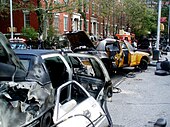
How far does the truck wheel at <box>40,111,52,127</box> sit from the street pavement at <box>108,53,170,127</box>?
3.67m

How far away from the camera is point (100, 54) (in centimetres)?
1292

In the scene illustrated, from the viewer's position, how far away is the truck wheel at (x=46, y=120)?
2937mm

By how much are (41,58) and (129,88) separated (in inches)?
269

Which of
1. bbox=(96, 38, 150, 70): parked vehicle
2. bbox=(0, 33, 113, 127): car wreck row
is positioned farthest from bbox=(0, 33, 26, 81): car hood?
bbox=(96, 38, 150, 70): parked vehicle

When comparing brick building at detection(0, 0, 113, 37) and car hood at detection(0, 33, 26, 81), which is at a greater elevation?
brick building at detection(0, 0, 113, 37)

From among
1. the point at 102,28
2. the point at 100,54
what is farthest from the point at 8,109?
the point at 102,28

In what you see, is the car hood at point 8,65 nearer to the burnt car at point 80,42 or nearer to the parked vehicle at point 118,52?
the burnt car at point 80,42

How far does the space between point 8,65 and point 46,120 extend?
761 mm

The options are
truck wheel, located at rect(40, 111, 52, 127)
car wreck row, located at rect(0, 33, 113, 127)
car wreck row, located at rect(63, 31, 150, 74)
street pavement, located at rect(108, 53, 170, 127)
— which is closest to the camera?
car wreck row, located at rect(0, 33, 113, 127)

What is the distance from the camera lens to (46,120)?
9.98 ft

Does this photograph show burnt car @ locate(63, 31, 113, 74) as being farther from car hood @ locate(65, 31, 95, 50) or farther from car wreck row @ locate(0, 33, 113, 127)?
car wreck row @ locate(0, 33, 113, 127)

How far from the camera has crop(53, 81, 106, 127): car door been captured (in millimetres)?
3254

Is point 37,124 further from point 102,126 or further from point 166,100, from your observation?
point 166,100

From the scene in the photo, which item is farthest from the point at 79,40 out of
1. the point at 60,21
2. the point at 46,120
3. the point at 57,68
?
the point at 60,21
